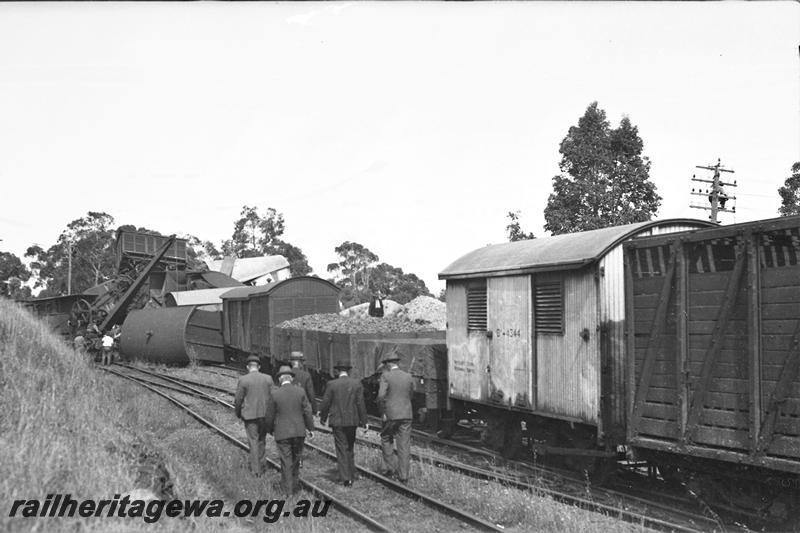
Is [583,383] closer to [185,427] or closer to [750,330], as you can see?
[750,330]

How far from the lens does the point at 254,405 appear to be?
10.1 metres

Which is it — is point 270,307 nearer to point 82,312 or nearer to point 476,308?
point 476,308

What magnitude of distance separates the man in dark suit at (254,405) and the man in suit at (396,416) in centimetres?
164

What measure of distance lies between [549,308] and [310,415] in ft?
12.2

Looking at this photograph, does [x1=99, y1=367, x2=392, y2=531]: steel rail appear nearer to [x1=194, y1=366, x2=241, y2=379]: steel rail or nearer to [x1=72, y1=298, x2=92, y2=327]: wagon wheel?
[x1=194, y1=366, x2=241, y2=379]: steel rail

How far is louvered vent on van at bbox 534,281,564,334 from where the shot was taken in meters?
10.1

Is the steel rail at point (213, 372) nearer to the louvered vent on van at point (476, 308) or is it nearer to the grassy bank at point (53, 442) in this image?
the grassy bank at point (53, 442)

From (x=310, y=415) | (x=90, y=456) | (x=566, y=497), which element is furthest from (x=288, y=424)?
(x=566, y=497)

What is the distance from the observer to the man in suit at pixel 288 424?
356 inches

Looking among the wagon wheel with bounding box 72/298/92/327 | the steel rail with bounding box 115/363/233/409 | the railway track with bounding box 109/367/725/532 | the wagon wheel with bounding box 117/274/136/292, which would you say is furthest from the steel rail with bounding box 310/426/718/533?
the wagon wheel with bounding box 117/274/136/292

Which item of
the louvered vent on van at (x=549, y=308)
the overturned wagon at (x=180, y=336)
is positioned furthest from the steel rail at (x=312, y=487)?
the overturned wagon at (x=180, y=336)

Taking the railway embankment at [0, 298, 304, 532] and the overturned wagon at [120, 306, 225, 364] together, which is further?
the overturned wagon at [120, 306, 225, 364]

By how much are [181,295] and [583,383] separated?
30.4 meters

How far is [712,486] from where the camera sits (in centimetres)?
812
